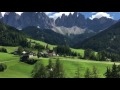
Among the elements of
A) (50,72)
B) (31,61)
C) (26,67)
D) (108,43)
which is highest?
(108,43)

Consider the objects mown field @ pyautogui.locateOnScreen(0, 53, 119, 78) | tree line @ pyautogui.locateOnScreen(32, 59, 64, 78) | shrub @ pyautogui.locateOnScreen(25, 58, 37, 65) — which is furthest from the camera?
shrub @ pyautogui.locateOnScreen(25, 58, 37, 65)

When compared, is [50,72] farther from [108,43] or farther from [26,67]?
[108,43]

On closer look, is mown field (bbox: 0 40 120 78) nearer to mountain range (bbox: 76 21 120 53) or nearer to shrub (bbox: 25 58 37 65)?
shrub (bbox: 25 58 37 65)

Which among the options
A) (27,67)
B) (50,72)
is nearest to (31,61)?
(27,67)

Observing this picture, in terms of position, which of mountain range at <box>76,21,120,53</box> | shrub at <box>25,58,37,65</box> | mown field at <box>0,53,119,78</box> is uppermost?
mountain range at <box>76,21,120,53</box>

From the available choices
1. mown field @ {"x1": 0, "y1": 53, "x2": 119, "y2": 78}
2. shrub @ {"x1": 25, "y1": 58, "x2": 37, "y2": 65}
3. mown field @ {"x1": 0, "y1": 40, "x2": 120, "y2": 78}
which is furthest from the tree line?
shrub @ {"x1": 25, "y1": 58, "x2": 37, "y2": 65}

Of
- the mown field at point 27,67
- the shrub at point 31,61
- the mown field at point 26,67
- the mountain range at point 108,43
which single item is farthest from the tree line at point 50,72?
the mountain range at point 108,43

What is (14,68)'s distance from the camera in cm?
6656

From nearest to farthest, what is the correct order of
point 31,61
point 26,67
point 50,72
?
1. point 50,72
2. point 26,67
3. point 31,61

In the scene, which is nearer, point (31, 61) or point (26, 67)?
point (26, 67)
